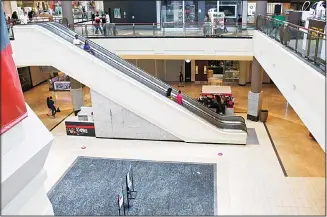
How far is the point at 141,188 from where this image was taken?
1016 centimetres

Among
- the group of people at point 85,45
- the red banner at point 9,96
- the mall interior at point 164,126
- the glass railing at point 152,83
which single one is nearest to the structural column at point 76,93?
the mall interior at point 164,126

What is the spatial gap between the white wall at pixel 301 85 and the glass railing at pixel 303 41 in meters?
0.18

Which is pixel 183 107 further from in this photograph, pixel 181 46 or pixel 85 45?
pixel 85 45

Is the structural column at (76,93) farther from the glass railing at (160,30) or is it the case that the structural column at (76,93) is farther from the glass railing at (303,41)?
the glass railing at (303,41)

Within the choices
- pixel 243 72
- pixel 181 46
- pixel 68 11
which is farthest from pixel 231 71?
pixel 68 11

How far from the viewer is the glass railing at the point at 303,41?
6733 millimetres

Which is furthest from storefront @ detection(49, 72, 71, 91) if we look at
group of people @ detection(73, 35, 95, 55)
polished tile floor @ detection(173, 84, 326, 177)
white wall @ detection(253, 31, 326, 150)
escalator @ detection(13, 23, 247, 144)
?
white wall @ detection(253, 31, 326, 150)

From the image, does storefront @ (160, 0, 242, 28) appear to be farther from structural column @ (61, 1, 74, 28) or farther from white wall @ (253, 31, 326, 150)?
white wall @ (253, 31, 326, 150)

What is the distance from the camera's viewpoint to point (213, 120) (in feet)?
45.7

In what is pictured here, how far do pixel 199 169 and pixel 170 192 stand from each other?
1.84 m

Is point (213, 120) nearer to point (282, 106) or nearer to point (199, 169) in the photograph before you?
point (199, 169)

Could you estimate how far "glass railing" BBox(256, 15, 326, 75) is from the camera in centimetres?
673

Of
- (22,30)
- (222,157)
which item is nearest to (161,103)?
(222,157)

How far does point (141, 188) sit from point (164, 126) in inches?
160
